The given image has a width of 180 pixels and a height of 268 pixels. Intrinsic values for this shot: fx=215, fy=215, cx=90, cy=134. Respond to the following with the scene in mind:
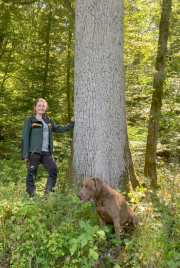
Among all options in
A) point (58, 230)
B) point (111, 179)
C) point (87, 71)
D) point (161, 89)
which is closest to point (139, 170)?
point (161, 89)

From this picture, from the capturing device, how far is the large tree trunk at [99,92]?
4152 millimetres

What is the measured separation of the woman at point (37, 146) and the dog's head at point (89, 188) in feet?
5.79

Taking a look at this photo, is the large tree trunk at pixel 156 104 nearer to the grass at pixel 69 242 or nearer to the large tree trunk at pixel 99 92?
the large tree trunk at pixel 99 92

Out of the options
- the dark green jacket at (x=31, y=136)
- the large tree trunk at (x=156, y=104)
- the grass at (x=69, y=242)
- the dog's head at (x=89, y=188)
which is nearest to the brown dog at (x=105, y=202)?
the dog's head at (x=89, y=188)

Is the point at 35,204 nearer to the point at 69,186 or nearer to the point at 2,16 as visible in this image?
the point at 69,186

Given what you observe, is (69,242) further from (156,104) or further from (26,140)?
(156,104)

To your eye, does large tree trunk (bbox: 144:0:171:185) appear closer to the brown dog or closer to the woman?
the woman

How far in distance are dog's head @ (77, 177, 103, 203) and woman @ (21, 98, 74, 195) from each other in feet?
5.79

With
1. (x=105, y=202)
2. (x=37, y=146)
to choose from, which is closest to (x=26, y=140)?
(x=37, y=146)

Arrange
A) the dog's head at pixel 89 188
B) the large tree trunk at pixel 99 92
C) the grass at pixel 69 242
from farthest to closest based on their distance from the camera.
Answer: the large tree trunk at pixel 99 92, the dog's head at pixel 89 188, the grass at pixel 69 242

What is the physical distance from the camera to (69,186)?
436 cm

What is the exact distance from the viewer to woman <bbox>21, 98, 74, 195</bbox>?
4.50m

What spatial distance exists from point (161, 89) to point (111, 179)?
165 inches

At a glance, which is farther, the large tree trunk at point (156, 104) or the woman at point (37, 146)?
the large tree trunk at point (156, 104)
